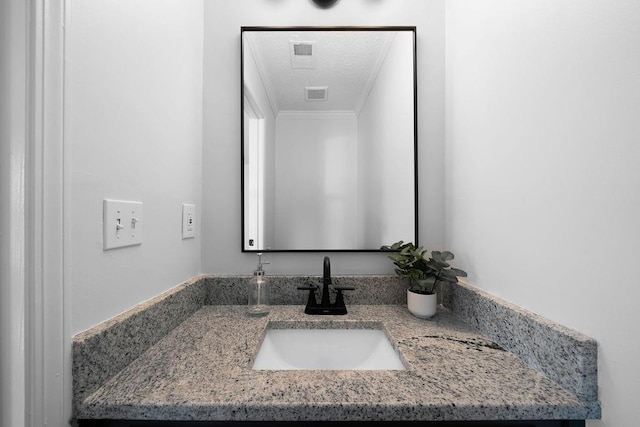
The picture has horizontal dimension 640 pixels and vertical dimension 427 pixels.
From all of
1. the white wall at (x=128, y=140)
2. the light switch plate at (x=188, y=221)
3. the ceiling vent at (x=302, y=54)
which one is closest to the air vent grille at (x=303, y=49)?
the ceiling vent at (x=302, y=54)

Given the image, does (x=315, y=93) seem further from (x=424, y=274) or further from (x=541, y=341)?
(x=541, y=341)

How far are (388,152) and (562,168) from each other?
1.97ft

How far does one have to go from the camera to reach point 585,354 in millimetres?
509

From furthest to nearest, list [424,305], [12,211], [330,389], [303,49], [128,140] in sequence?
[303,49], [424,305], [128,140], [330,389], [12,211]

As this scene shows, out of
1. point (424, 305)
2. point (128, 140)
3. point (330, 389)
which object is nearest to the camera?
point (330, 389)

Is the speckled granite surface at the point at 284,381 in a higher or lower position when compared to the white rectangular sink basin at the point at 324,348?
higher

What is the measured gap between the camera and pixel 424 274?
0.92 m

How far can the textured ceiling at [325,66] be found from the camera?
3.56 feet

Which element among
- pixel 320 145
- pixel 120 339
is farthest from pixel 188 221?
pixel 320 145

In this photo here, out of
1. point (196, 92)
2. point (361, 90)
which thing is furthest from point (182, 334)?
point (361, 90)

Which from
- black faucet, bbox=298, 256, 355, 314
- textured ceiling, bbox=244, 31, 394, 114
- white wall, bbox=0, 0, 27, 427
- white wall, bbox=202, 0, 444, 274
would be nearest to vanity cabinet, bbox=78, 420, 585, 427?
white wall, bbox=0, 0, 27, 427

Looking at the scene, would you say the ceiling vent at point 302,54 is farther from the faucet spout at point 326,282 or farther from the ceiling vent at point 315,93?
the faucet spout at point 326,282

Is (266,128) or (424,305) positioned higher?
(266,128)

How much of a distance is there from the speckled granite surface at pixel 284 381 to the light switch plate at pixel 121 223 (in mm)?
168
